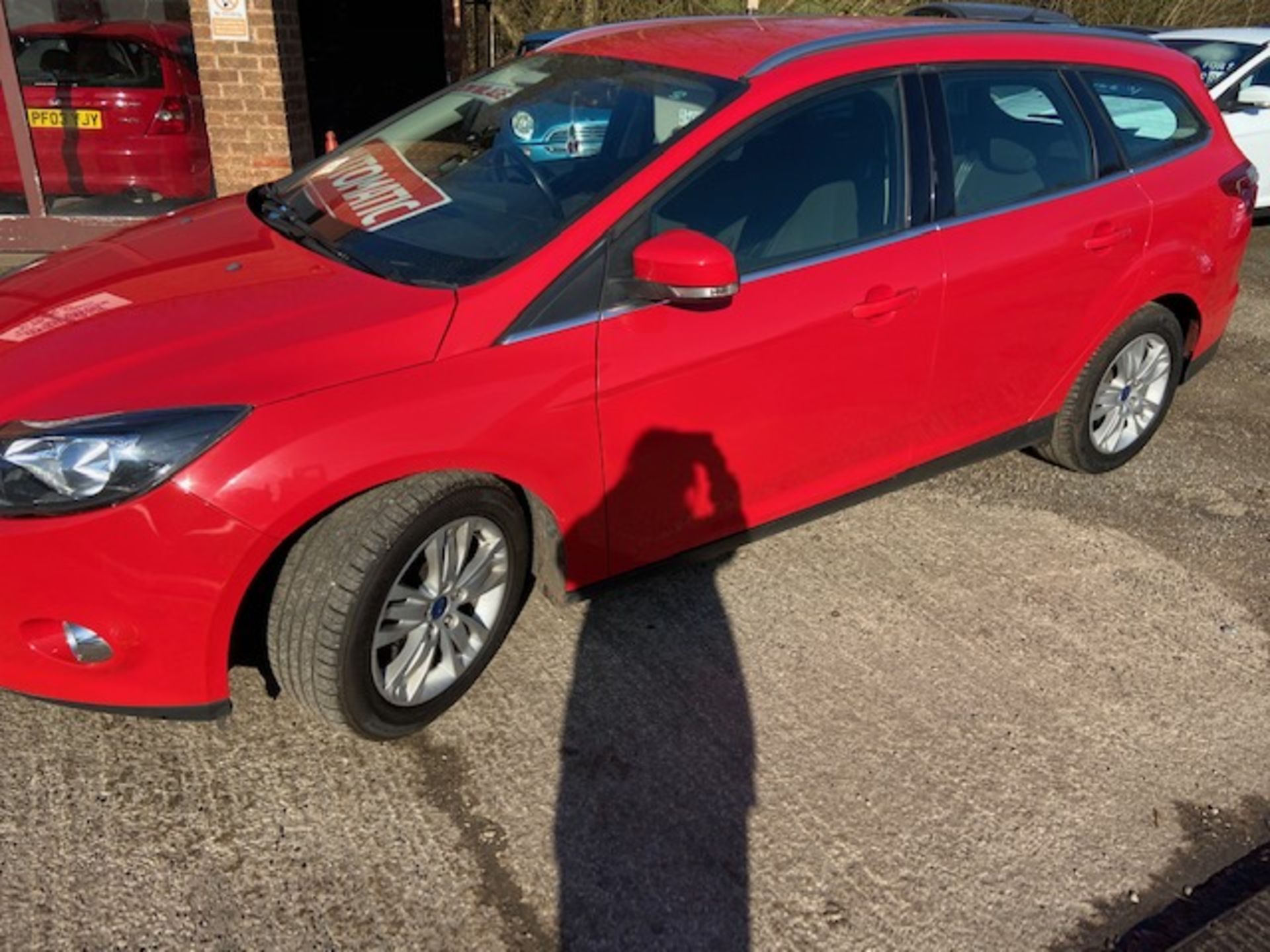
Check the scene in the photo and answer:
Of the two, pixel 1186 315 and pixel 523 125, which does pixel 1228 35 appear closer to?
pixel 1186 315

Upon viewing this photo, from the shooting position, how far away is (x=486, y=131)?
3.46 m

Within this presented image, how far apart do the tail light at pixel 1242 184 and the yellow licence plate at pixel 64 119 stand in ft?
22.3

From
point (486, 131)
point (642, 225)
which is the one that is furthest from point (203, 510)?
point (486, 131)

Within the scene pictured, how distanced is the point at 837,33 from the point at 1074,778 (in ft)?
7.66

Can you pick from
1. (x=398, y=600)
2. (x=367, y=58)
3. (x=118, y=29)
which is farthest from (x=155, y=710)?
(x=367, y=58)

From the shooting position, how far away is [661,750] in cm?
288

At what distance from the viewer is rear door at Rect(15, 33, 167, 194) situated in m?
7.27

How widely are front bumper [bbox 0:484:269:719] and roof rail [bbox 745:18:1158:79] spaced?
195 cm

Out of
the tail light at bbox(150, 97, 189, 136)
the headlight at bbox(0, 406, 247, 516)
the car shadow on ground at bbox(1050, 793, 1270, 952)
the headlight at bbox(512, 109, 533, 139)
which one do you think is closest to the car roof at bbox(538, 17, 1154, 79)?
the headlight at bbox(512, 109, 533, 139)

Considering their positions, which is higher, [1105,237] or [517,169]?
[517,169]

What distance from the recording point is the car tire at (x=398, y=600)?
2.53 metres

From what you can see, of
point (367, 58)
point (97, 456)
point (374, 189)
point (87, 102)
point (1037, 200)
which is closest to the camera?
point (97, 456)

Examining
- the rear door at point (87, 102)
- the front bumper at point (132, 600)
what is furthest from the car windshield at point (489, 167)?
the rear door at point (87, 102)

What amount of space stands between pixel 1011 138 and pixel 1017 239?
384 millimetres
